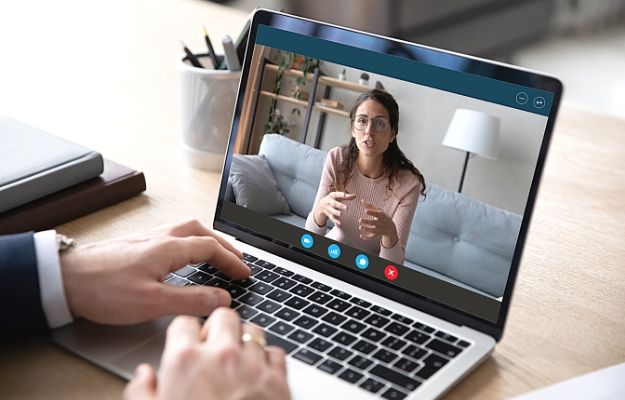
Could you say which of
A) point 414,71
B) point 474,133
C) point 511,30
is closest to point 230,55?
point 414,71

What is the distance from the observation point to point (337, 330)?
34.9 inches

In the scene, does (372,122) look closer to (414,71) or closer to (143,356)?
(414,71)

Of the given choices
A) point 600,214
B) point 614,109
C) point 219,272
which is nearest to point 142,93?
point 219,272

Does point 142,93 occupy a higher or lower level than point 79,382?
higher

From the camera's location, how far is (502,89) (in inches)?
36.1

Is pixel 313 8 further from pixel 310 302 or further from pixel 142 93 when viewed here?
pixel 310 302

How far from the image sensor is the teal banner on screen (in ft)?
2.97

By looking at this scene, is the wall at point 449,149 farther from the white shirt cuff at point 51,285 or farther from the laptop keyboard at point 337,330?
the white shirt cuff at point 51,285

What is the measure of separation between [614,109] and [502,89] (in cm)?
298

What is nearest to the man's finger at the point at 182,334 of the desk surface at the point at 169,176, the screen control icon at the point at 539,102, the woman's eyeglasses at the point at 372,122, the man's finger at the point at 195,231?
the desk surface at the point at 169,176

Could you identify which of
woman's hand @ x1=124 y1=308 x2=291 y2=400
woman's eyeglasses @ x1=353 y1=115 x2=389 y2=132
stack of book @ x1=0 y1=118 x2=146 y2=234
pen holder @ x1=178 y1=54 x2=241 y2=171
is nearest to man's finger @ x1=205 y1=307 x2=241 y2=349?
woman's hand @ x1=124 y1=308 x2=291 y2=400

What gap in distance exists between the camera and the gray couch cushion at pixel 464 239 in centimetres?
90

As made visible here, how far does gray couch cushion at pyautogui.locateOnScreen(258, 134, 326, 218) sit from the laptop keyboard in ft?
0.29

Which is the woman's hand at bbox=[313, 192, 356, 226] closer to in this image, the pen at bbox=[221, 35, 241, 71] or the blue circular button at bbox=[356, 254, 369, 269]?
the blue circular button at bbox=[356, 254, 369, 269]
